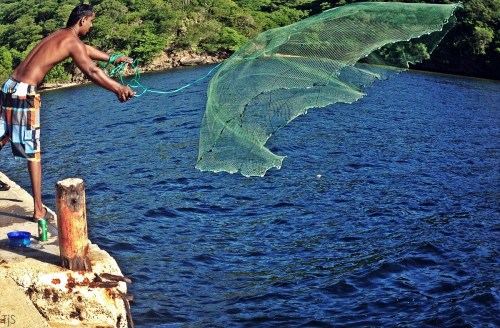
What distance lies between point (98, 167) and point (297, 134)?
7673 mm

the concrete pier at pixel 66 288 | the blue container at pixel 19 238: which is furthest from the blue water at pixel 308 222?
the blue container at pixel 19 238

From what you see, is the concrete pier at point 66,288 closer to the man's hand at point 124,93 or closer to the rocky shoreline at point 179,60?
the man's hand at point 124,93

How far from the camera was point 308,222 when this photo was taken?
45.5ft

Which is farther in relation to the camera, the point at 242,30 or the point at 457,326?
the point at 242,30

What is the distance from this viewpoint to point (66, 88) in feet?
163

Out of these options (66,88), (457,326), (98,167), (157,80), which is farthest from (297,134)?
(66,88)

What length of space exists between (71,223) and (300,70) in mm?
3536

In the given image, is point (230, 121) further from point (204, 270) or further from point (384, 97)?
point (384, 97)

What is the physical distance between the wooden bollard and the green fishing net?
2.09 metres

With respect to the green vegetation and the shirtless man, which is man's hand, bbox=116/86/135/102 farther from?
the green vegetation

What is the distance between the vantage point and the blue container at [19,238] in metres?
8.04

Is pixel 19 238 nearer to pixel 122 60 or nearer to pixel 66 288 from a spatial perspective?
pixel 66 288

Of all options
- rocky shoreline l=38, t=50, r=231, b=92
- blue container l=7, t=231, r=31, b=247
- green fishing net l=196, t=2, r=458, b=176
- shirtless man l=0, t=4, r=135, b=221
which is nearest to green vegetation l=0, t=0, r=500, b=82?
rocky shoreline l=38, t=50, r=231, b=92

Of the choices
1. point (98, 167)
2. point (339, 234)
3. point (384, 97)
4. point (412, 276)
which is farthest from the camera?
point (384, 97)
